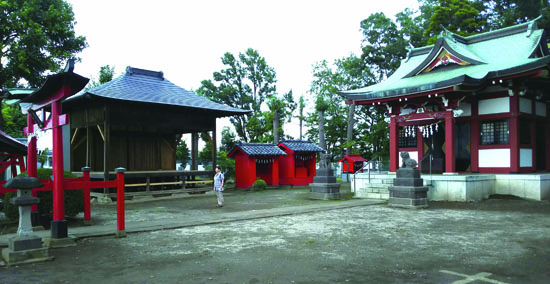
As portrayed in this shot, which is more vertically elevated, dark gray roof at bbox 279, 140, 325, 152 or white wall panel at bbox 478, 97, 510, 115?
white wall panel at bbox 478, 97, 510, 115

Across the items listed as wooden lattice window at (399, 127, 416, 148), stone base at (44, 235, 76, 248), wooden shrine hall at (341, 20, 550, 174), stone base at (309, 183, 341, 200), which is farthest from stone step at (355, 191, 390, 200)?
stone base at (44, 235, 76, 248)

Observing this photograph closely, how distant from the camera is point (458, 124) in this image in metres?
17.6

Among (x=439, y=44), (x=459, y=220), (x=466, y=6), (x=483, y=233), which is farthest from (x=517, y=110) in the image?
(x=466, y=6)

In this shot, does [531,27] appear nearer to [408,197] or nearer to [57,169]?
[408,197]

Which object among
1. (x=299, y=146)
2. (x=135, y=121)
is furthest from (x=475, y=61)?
(x=135, y=121)

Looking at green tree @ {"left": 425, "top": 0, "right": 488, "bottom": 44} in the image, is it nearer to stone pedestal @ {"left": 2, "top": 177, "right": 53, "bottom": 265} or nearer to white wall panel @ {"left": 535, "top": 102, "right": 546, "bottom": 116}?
white wall panel @ {"left": 535, "top": 102, "right": 546, "bottom": 116}

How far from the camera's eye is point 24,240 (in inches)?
260

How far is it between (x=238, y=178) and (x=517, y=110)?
630 inches

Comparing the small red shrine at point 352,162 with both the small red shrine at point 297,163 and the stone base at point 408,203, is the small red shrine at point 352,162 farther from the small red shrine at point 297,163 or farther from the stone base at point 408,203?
the stone base at point 408,203

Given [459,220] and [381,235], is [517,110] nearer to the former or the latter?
[459,220]

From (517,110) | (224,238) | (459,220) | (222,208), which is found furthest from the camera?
(517,110)

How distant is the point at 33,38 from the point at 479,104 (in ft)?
71.2

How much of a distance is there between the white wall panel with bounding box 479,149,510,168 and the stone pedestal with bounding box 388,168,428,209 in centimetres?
432

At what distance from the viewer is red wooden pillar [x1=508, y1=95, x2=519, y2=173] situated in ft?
51.2
